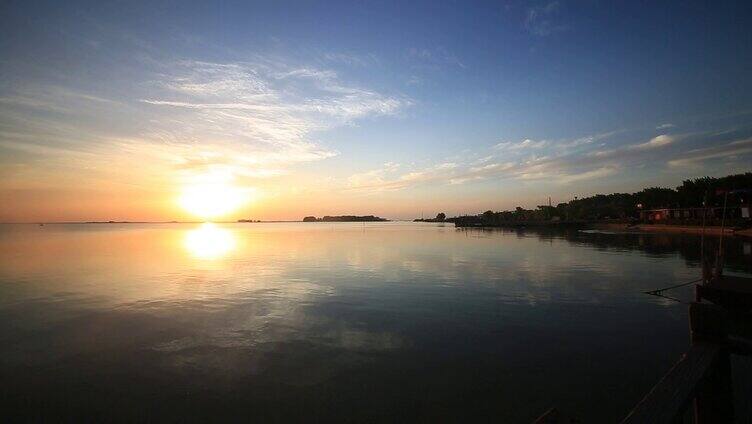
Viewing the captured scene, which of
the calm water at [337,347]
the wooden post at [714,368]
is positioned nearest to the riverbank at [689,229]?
the calm water at [337,347]

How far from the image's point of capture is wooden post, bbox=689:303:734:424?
180 inches

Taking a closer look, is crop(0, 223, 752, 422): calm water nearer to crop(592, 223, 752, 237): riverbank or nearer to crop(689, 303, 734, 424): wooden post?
crop(689, 303, 734, 424): wooden post

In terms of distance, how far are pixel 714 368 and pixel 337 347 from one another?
12.5m

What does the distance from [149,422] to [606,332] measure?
1740cm

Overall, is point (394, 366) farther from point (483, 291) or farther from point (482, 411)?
point (483, 291)

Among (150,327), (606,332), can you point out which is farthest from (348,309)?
(606,332)

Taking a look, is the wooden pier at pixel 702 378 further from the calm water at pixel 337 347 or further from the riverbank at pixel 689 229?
the riverbank at pixel 689 229

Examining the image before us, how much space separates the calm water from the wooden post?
5.69 meters

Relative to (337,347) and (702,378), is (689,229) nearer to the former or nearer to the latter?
(337,347)

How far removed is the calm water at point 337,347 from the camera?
1072cm

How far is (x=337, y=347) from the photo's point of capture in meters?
15.2

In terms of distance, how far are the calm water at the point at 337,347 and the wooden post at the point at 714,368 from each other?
5687mm

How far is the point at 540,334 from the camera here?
53.8 ft

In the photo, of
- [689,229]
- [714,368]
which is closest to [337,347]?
[714,368]
